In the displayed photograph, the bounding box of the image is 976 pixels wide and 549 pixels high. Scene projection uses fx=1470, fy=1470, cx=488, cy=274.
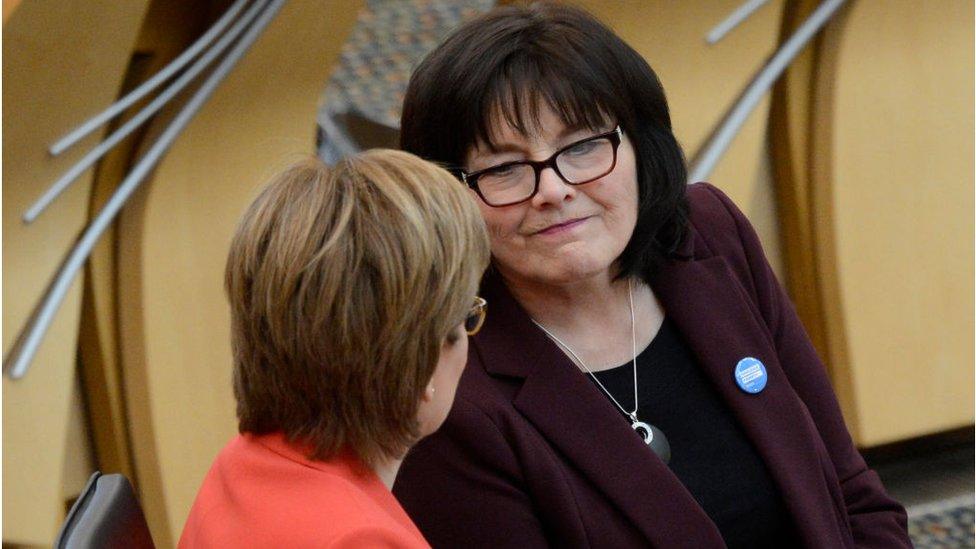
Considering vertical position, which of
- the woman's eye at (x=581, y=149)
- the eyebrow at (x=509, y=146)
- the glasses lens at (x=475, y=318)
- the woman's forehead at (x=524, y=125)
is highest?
the woman's forehead at (x=524, y=125)

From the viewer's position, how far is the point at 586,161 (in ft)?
6.21

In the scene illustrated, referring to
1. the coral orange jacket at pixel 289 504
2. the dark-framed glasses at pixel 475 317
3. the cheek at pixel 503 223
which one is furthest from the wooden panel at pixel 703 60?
the coral orange jacket at pixel 289 504

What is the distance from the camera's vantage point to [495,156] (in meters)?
1.87

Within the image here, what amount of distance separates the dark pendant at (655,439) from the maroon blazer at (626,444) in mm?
47

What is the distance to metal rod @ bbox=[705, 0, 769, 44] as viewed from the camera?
342cm

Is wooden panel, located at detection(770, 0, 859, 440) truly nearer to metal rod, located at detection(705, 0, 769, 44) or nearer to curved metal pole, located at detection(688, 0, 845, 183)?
curved metal pole, located at detection(688, 0, 845, 183)

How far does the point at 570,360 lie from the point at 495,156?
289 millimetres

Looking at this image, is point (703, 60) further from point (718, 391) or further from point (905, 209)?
point (718, 391)

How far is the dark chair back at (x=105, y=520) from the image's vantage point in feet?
4.82

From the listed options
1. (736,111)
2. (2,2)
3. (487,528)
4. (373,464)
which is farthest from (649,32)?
(373,464)

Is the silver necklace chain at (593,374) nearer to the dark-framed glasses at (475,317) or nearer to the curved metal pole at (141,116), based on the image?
the dark-framed glasses at (475,317)

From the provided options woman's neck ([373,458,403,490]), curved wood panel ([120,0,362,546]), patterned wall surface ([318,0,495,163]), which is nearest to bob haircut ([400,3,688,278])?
woman's neck ([373,458,403,490])

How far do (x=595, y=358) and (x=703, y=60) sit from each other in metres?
1.68

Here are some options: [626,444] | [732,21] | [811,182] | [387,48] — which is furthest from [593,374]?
[387,48]
